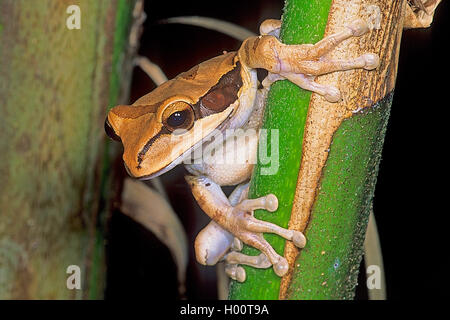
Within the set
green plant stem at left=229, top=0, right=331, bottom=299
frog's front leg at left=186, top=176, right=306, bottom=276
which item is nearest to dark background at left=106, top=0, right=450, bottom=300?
frog's front leg at left=186, top=176, right=306, bottom=276

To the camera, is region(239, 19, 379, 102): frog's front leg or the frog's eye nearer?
region(239, 19, 379, 102): frog's front leg

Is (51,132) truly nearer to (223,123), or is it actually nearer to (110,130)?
(110,130)

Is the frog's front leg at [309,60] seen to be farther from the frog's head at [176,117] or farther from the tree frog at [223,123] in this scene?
the frog's head at [176,117]

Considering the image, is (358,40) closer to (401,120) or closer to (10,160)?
(10,160)

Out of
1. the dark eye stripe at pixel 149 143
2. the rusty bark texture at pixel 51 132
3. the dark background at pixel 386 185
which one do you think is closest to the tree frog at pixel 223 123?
the dark eye stripe at pixel 149 143

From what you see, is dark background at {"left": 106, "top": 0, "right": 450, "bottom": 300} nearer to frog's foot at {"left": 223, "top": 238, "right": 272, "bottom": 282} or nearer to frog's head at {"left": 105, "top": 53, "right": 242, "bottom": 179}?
frog's head at {"left": 105, "top": 53, "right": 242, "bottom": 179}

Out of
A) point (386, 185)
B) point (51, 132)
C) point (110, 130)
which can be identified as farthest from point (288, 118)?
point (386, 185)
